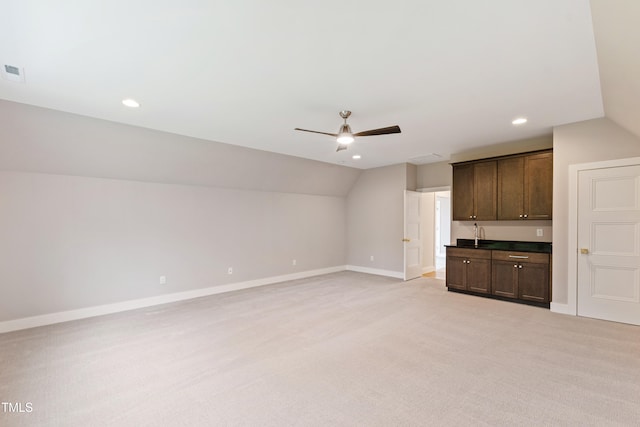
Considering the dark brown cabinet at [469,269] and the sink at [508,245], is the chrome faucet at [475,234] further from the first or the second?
the dark brown cabinet at [469,269]

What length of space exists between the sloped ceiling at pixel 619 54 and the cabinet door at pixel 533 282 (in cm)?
220

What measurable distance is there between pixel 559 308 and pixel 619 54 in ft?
11.4

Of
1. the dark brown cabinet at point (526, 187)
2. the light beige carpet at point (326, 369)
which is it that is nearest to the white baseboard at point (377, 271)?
the light beige carpet at point (326, 369)

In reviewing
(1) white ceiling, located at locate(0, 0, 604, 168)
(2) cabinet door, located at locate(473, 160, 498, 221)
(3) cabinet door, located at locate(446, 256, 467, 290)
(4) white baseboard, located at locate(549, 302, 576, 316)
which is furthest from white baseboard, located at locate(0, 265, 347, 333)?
(4) white baseboard, located at locate(549, 302, 576, 316)

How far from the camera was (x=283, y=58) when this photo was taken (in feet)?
8.02

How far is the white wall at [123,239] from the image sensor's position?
12.7ft

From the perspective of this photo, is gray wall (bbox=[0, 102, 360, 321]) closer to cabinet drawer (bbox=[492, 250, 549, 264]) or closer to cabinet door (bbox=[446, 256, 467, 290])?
cabinet door (bbox=[446, 256, 467, 290])

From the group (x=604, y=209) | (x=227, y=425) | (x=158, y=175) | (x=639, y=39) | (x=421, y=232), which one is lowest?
(x=227, y=425)

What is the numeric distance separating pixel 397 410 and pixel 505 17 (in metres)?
2.85

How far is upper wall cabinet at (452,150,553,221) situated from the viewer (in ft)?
15.3

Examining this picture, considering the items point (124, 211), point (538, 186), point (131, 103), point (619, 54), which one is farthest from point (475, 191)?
point (124, 211)

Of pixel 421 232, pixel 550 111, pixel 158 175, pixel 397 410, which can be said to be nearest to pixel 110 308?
pixel 158 175

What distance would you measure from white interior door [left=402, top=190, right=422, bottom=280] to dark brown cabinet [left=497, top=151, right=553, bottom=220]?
72.5 inches

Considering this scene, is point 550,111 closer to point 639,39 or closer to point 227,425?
point 639,39
